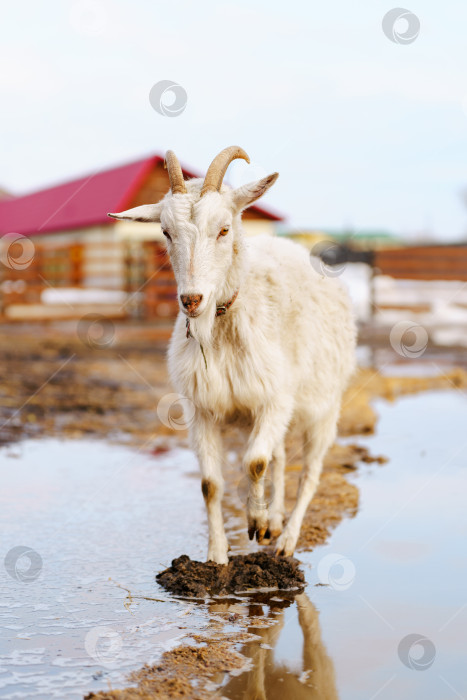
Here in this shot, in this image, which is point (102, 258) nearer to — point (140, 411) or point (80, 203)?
point (80, 203)

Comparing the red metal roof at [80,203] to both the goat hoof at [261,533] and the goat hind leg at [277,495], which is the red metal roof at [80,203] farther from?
the goat hoof at [261,533]

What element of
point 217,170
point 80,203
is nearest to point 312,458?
point 217,170

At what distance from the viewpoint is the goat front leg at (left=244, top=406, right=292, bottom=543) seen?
5.25 m

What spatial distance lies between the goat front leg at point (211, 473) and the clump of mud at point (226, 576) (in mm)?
167

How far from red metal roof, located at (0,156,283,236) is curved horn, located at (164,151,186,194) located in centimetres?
2289

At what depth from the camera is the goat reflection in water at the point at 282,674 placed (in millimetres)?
3731

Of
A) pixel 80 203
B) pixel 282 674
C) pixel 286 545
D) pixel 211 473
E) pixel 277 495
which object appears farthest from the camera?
pixel 80 203

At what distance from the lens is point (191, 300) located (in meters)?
4.67

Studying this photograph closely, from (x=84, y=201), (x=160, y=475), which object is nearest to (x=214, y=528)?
(x=160, y=475)

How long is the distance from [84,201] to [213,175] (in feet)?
95.2

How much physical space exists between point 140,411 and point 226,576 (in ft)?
21.8

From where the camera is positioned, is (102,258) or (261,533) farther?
(102,258)

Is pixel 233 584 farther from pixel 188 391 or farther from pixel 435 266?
pixel 435 266

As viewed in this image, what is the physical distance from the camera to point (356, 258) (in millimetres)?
26656
